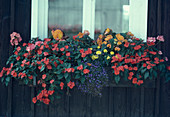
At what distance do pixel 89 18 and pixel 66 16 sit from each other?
35 centimetres

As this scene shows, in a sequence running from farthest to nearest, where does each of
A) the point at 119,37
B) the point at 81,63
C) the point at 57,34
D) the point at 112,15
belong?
the point at 112,15 → the point at 57,34 → the point at 119,37 → the point at 81,63

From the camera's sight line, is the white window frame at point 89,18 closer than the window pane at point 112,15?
Yes

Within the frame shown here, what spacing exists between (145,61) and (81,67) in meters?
0.80

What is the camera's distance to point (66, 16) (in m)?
3.50

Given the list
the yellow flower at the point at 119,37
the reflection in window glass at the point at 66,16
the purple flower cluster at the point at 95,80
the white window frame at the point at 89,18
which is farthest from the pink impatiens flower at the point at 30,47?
the yellow flower at the point at 119,37

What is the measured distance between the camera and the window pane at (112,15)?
11.3 ft

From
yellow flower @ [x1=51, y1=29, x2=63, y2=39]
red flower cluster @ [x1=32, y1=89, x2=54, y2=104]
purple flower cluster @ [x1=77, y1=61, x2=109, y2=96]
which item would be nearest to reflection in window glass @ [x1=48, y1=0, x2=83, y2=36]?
yellow flower @ [x1=51, y1=29, x2=63, y2=39]

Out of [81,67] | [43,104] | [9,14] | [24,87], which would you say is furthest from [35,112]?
[9,14]

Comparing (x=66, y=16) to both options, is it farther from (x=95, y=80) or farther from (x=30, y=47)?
(x=95, y=80)

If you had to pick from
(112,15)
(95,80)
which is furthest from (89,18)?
(95,80)

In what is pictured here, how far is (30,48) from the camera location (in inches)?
121

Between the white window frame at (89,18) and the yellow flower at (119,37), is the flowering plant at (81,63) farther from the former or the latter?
the white window frame at (89,18)

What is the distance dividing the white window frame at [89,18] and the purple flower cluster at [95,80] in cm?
56

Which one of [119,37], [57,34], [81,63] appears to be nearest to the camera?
[81,63]
